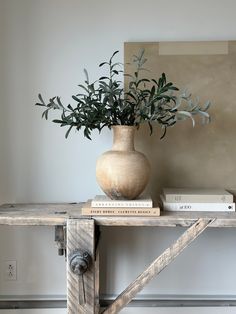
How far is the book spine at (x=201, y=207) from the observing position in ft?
4.45

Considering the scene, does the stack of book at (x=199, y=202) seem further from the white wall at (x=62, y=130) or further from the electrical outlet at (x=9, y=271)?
the electrical outlet at (x=9, y=271)

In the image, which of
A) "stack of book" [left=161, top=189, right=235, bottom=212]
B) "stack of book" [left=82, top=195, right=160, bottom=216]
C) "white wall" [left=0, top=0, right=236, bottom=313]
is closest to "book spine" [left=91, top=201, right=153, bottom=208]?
"stack of book" [left=82, top=195, right=160, bottom=216]

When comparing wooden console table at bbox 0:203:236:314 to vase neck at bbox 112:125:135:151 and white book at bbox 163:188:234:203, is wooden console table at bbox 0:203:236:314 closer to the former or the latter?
white book at bbox 163:188:234:203

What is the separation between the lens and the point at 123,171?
4.25 feet

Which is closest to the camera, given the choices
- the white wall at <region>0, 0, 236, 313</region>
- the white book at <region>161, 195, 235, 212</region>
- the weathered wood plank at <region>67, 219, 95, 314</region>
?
the weathered wood plank at <region>67, 219, 95, 314</region>

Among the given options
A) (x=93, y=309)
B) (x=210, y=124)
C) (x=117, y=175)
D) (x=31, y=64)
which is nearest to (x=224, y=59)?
(x=210, y=124)

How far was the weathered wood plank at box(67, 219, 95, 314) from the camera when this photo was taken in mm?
1228

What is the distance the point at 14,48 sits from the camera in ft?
5.29

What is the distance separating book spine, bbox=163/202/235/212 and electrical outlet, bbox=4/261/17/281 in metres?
0.75

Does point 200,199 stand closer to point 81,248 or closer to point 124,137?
point 124,137

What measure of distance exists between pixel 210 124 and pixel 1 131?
917 millimetres

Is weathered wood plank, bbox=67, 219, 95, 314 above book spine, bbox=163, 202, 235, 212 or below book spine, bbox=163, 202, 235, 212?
below

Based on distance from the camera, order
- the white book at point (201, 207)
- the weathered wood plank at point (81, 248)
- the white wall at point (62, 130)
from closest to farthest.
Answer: the weathered wood plank at point (81, 248) → the white book at point (201, 207) → the white wall at point (62, 130)

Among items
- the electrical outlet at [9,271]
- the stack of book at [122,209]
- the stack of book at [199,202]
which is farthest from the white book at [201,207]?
the electrical outlet at [9,271]
